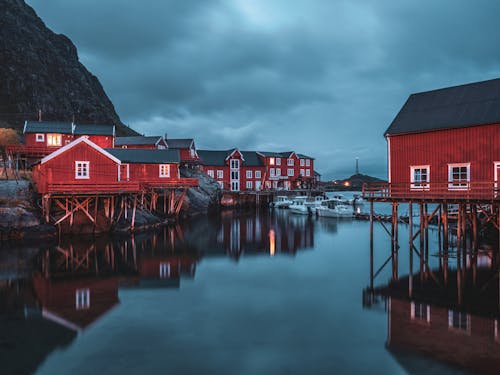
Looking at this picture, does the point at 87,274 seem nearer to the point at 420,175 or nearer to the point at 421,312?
the point at 421,312

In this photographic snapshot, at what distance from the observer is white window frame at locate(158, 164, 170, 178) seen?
44.2m

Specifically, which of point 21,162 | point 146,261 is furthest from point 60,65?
point 146,261

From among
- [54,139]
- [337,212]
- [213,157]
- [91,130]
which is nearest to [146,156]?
[91,130]

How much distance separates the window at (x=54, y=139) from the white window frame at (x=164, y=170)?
14.1 metres

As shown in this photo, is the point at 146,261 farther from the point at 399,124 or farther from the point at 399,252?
the point at 399,124

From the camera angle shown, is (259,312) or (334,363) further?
(259,312)

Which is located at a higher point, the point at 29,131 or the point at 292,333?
the point at 29,131

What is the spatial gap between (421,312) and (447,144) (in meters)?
12.3

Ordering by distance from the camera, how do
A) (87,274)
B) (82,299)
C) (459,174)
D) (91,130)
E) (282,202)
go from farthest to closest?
(282,202), (91,130), (459,174), (87,274), (82,299)

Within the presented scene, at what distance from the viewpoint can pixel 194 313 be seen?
15312 mm

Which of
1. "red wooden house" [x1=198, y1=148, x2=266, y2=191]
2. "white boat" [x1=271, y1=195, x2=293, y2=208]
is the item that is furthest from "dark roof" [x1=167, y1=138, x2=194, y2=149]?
"white boat" [x1=271, y1=195, x2=293, y2=208]

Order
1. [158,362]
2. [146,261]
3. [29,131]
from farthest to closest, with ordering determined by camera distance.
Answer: [29,131]
[146,261]
[158,362]

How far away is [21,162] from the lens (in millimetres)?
48156

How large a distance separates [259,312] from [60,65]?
117m
